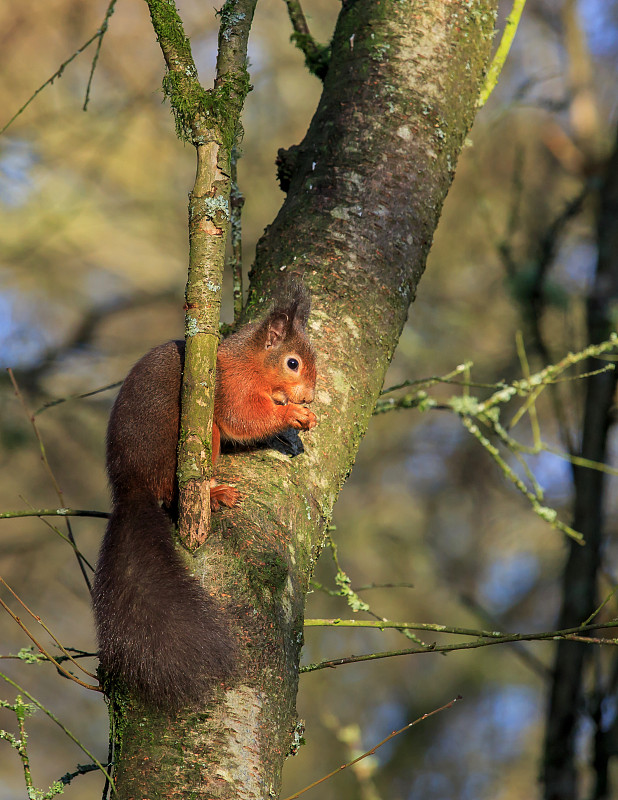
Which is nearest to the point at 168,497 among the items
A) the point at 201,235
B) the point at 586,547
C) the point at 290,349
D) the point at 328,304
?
the point at 290,349

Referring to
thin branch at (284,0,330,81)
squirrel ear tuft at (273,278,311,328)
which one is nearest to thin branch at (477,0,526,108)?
thin branch at (284,0,330,81)

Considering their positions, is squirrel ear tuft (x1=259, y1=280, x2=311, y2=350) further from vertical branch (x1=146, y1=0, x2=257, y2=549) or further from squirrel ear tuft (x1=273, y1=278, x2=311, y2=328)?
vertical branch (x1=146, y1=0, x2=257, y2=549)

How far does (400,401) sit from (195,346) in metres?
1.14

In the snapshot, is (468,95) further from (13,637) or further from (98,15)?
(13,637)

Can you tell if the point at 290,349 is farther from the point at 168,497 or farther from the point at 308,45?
the point at 308,45

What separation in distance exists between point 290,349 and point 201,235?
0.83 meters

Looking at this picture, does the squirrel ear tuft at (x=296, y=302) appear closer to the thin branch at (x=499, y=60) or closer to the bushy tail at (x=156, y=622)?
the bushy tail at (x=156, y=622)

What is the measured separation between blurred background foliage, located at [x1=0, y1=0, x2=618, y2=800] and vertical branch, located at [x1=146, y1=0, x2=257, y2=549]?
222 cm

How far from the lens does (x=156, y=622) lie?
1.63 meters

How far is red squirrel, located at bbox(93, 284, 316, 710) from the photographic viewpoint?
1.50m

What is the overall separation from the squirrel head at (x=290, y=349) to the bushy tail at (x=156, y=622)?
2.12ft

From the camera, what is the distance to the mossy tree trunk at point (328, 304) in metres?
1.45

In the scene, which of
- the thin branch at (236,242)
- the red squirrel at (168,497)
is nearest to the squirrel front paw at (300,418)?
the red squirrel at (168,497)

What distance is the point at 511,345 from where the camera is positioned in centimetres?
720
